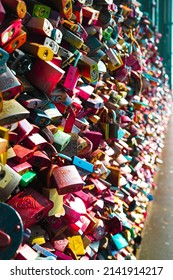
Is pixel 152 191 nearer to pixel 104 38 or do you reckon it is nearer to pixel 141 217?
pixel 141 217

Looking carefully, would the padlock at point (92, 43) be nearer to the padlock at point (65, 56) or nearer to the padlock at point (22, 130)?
the padlock at point (65, 56)

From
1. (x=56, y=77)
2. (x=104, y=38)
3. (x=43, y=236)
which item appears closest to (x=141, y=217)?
(x=104, y=38)

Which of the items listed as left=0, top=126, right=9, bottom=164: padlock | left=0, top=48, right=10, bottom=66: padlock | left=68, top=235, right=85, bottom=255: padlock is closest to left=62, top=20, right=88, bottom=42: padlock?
left=0, top=48, right=10, bottom=66: padlock

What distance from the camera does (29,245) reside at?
1324mm

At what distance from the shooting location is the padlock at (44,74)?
51.8 inches

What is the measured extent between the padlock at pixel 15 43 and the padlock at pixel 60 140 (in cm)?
40

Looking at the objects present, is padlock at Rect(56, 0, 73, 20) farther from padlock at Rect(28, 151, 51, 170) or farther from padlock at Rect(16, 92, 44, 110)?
padlock at Rect(28, 151, 51, 170)

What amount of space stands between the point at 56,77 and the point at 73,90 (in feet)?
0.91

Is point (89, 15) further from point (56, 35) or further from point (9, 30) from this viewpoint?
point (9, 30)

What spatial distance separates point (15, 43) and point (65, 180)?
484 mm

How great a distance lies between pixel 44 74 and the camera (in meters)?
1.32

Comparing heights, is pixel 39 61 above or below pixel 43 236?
above

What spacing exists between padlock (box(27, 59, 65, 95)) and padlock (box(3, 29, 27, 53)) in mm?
137

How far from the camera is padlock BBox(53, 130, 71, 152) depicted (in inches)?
57.1
